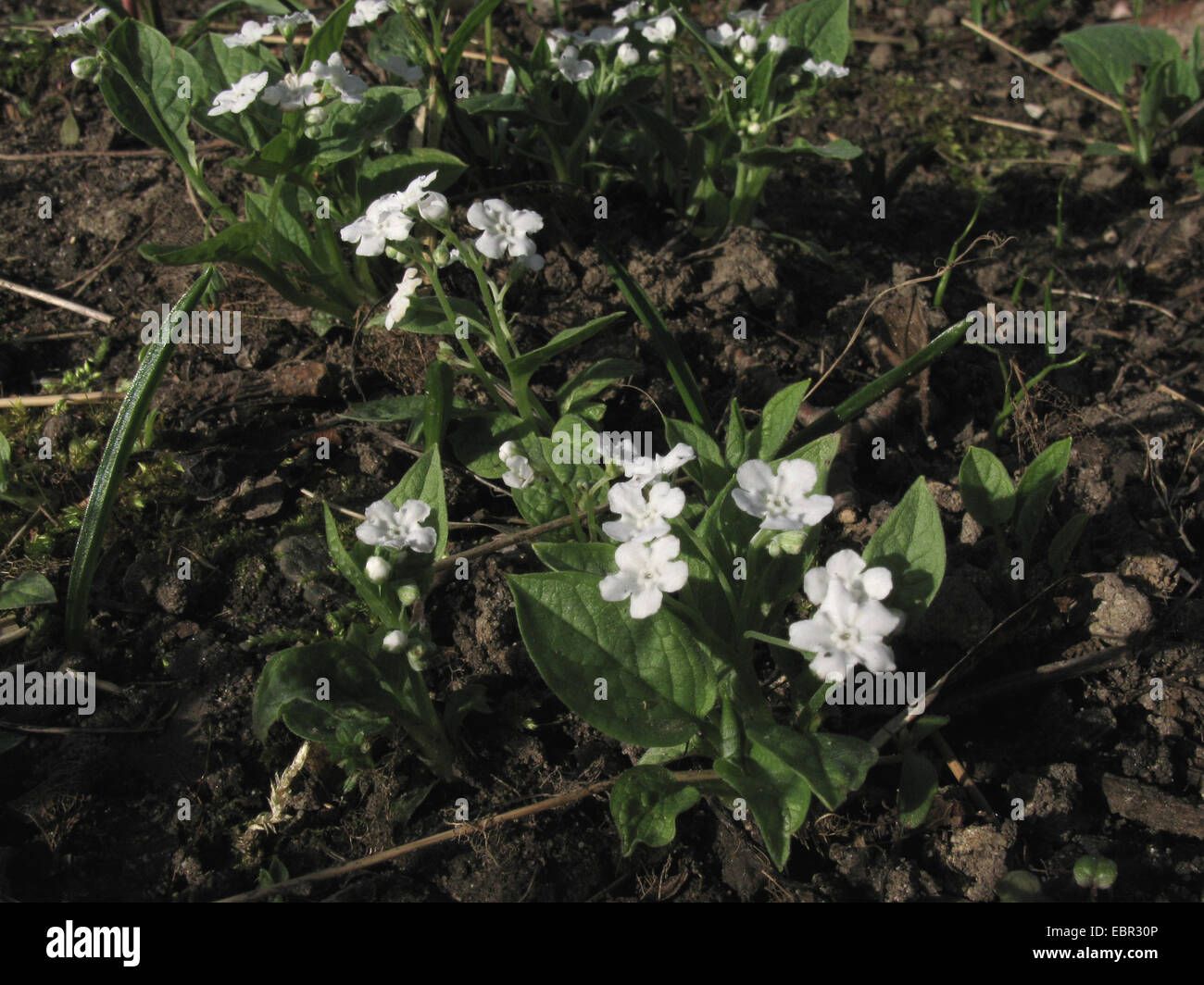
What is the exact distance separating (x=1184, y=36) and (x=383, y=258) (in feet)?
12.1

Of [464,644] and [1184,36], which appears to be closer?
[464,644]

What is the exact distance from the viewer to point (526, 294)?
11.5 feet

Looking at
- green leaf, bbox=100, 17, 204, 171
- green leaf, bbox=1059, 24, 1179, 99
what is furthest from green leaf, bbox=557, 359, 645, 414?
green leaf, bbox=1059, 24, 1179, 99

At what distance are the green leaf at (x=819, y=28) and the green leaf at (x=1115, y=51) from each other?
122cm

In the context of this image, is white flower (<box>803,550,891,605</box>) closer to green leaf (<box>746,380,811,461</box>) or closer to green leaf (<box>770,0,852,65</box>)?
green leaf (<box>746,380,811,461</box>)

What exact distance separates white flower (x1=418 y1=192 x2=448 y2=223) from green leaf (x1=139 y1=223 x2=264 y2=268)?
2.20 feet

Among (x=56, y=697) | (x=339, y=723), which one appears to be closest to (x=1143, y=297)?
(x=339, y=723)

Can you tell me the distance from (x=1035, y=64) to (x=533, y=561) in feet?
11.5

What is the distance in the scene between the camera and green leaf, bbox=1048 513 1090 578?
103 inches

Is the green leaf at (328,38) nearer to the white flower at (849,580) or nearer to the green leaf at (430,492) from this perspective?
the green leaf at (430,492)

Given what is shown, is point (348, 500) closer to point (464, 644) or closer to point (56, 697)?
point (464, 644)

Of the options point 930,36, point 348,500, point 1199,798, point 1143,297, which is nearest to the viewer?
point 1199,798

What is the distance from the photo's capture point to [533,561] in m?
2.84

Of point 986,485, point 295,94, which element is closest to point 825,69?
point 986,485
